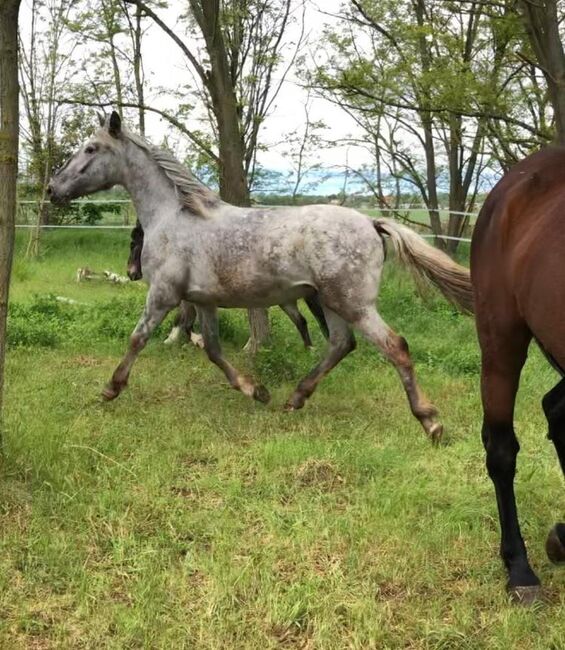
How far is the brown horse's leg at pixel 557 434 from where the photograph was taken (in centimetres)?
275

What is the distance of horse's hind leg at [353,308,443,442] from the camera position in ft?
14.5

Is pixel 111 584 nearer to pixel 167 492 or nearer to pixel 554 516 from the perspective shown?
pixel 167 492

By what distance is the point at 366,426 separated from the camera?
4.64 metres

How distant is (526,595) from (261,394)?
116 inches

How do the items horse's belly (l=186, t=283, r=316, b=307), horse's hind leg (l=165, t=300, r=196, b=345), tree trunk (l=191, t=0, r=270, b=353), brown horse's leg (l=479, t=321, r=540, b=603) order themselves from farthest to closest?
horse's hind leg (l=165, t=300, r=196, b=345) → tree trunk (l=191, t=0, r=270, b=353) → horse's belly (l=186, t=283, r=316, b=307) → brown horse's leg (l=479, t=321, r=540, b=603)

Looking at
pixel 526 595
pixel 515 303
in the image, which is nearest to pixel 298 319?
pixel 515 303

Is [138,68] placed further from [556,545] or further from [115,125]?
[556,545]

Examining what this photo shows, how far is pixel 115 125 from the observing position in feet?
17.6

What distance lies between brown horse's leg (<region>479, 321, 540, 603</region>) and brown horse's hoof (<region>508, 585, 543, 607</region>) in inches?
0.5

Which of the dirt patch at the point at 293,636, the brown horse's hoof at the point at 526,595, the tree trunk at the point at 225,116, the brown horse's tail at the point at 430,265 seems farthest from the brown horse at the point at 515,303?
the tree trunk at the point at 225,116

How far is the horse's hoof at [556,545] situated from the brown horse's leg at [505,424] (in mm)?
159

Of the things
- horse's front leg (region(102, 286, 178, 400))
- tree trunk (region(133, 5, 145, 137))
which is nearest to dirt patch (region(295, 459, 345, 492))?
horse's front leg (region(102, 286, 178, 400))

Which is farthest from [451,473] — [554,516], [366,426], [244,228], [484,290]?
[244,228]

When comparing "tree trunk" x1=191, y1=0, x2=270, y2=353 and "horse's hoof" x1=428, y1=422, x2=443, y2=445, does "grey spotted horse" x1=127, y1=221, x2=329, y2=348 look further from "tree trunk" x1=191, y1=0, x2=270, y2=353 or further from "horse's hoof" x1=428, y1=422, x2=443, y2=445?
"horse's hoof" x1=428, y1=422, x2=443, y2=445
